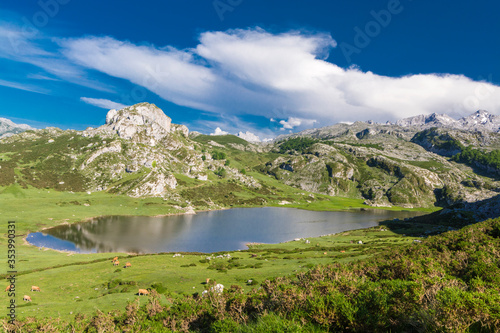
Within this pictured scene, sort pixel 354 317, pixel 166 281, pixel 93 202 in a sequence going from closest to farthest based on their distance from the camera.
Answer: pixel 354 317 → pixel 166 281 → pixel 93 202

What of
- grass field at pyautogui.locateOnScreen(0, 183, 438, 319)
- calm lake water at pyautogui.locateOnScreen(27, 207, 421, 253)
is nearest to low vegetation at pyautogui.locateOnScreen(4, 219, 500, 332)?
grass field at pyautogui.locateOnScreen(0, 183, 438, 319)

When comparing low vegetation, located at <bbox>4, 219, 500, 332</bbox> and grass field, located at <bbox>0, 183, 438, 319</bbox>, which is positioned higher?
low vegetation, located at <bbox>4, 219, 500, 332</bbox>

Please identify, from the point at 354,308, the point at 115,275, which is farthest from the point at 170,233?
the point at 354,308

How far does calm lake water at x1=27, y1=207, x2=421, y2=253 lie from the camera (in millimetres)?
95500

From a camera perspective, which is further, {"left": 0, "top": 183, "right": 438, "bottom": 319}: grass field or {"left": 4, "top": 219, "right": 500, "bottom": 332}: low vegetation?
{"left": 0, "top": 183, "right": 438, "bottom": 319}: grass field

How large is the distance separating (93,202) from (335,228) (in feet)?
575

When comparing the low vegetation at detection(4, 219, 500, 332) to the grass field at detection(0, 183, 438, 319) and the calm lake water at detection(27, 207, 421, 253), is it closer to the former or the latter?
the grass field at detection(0, 183, 438, 319)

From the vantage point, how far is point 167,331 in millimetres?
13820

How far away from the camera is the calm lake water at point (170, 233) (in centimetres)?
9550

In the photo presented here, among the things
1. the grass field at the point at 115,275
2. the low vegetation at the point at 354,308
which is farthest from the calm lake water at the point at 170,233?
the low vegetation at the point at 354,308

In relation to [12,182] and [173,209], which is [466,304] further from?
[12,182]

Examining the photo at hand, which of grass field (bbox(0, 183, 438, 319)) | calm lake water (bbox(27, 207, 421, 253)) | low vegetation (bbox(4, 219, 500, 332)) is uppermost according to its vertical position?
low vegetation (bbox(4, 219, 500, 332))

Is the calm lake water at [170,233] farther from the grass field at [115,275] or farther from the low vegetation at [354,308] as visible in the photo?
the low vegetation at [354,308]

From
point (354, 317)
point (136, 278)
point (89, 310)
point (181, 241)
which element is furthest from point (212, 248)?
point (354, 317)
